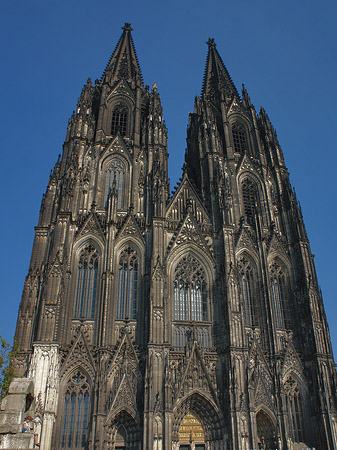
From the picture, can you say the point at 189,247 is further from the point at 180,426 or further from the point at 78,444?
the point at 78,444

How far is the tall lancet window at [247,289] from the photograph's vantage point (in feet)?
93.3

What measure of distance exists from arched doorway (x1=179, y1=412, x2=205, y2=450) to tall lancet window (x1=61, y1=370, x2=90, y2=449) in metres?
5.57

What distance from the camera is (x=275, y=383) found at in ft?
84.2

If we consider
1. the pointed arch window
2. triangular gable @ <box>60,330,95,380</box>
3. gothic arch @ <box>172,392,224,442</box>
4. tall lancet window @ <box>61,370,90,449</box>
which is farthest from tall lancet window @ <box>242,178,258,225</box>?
tall lancet window @ <box>61,370,90,449</box>

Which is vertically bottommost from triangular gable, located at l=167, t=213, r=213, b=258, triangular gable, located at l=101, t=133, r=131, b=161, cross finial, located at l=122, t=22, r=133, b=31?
triangular gable, located at l=167, t=213, r=213, b=258

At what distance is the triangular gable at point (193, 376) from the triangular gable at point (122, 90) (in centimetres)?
2321

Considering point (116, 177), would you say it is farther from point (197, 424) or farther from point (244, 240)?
point (197, 424)

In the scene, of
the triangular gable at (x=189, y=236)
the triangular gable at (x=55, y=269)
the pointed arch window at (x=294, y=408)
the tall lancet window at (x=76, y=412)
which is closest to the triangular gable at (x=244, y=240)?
the triangular gable at (x=189, y=236)

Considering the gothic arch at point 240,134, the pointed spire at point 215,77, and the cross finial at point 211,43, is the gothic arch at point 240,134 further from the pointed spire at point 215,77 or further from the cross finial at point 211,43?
the cross finial at point 211,43

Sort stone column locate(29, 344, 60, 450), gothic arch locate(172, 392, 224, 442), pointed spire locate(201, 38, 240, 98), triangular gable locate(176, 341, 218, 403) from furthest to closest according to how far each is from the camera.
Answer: pointed spire locate(201, 38, 240, 98), triangular gable locate(176, 341, 218, 403), gothic arch locate(172, 392, 224, 442), stone column locate(29, 344, 60, 450)

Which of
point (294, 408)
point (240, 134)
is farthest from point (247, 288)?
point (240, 134)

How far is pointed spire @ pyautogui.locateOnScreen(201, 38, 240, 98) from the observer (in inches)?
1670

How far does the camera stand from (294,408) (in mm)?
25797

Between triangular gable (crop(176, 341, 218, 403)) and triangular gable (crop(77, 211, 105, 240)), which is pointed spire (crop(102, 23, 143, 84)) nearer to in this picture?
triangular gable (crop(77, 211, 105, 240))
